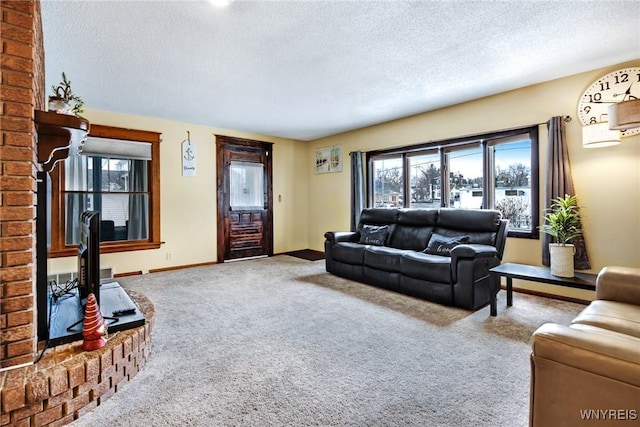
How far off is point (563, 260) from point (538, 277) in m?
0.29

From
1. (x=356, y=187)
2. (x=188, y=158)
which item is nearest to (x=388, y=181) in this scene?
(x=356, y=187)

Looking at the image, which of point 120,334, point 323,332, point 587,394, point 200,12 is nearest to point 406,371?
point 323,332

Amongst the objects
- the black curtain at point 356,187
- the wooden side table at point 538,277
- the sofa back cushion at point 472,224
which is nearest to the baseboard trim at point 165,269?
the black curtain at point 356,187

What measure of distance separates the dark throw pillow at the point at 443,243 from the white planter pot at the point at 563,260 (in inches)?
37.5

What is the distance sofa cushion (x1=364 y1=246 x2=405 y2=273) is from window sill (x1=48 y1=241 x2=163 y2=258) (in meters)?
3.34

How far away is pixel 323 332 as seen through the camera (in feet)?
8.58

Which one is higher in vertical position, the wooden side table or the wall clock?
the wall clock

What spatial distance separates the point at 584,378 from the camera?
1071mm

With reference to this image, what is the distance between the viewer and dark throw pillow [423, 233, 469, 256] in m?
3.70

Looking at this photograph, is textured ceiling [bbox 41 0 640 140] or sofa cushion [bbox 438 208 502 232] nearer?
textured ceiling [bbox 41 0 640 140]

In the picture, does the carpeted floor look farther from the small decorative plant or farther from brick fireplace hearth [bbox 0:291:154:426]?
the small decorative plant

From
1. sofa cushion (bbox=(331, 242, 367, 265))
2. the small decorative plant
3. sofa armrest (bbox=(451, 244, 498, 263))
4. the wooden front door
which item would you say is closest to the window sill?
the wooden front door

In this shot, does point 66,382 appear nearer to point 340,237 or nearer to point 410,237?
point 340,237

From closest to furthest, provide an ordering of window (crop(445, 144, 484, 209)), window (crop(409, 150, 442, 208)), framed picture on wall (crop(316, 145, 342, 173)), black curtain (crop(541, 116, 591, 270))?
black curtain (crop(541, 116, 591, 270)) < window (crop(445, 144, 484, 209)) < window (crop(409, 150, 442, 208)) < framed picture on wall (crop(316, 145, 342, 173))
